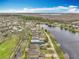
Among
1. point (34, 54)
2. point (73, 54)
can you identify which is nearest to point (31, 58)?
point (34, 54)

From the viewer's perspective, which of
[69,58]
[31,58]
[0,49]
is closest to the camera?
[31,58]

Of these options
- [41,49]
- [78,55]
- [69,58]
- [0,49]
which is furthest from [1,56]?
[78,55]

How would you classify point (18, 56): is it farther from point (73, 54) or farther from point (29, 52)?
point (73, 54)

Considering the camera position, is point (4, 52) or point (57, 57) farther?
point (4, 52)

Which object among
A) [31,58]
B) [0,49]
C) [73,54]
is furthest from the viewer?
[0,49]

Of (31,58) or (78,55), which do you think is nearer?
(31,58)

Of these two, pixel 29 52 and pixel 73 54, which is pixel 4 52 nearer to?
pixel 29 52

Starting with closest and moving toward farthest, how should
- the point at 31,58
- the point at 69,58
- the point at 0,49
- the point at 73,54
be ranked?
the point at 31,58 < the point at 69,58 < the point at 73,54 < the point at 0,49

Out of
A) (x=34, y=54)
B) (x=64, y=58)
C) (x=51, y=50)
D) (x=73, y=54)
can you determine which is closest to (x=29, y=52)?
(x=34, y=54)
